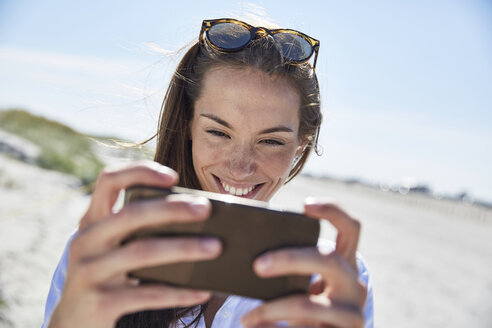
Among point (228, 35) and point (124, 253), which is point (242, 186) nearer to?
point (228, 35)

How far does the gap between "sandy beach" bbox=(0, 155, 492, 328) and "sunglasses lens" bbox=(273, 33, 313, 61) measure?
157 inches

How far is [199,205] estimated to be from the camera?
90 centimetres

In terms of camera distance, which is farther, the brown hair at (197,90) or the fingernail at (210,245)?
the brown hair at (197,90)

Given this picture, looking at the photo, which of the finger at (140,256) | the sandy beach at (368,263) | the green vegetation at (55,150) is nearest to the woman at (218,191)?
the finger at (140,256)

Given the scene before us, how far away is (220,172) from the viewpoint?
212cm

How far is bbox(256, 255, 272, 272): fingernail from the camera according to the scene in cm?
93

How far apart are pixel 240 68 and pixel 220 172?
24.6 inches

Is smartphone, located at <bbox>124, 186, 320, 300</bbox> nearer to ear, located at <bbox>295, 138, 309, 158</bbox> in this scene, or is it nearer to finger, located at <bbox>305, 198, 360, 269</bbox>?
finger, located at <bbox>305, 198, 360, 269</bbox>

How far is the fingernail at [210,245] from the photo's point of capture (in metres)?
0.91

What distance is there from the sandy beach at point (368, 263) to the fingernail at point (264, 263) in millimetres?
4198

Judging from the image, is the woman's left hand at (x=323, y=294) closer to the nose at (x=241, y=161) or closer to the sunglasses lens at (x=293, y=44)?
the nose at (x=241, y=161)

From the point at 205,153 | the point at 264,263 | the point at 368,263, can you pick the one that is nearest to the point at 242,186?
the point at 205,153

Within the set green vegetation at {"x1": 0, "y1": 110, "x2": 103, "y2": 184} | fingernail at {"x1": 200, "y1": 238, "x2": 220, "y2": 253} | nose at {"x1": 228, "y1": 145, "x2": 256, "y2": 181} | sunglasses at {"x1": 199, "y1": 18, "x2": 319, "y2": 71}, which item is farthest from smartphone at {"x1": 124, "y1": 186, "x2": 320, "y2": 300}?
green vegetation at {"x1": 0, "y1": 110, "x2": 103, "y2": 184}

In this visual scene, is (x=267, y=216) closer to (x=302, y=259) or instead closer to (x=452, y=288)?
(x=302, y=259)
